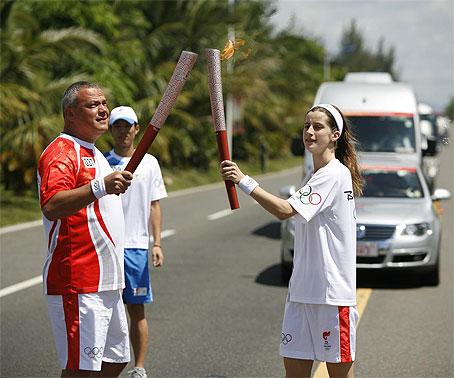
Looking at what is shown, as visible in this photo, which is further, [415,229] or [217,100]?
[415,229]

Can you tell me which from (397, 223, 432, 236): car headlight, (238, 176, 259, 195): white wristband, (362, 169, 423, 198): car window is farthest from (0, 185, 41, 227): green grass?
(238, 176, 259, 195): white wristband

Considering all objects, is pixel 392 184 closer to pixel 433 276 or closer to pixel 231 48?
pixel 433 276

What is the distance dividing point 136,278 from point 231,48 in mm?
2547

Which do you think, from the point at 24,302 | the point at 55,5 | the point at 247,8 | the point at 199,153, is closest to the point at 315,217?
the point at 24,302

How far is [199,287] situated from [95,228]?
6.50 metres

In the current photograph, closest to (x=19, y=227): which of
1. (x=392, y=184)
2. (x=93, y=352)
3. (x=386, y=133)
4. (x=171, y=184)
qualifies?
(x=386, y=133)

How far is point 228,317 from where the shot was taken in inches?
379

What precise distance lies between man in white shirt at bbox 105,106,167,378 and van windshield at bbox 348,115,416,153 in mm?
9498

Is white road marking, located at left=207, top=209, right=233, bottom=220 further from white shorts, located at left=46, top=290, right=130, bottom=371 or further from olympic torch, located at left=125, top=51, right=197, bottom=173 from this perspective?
olympic torch, located at left=125, top=51, right=197, bottom=173

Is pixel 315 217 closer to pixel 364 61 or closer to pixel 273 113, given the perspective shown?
pixel 273 113

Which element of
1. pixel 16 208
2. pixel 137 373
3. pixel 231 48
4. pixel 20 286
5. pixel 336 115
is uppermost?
pixel 231 48

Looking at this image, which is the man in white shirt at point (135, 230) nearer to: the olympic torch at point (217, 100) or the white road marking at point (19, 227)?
the olympic torch at point (217, 100)

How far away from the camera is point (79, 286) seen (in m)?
4.96

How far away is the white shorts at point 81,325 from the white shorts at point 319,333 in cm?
91
